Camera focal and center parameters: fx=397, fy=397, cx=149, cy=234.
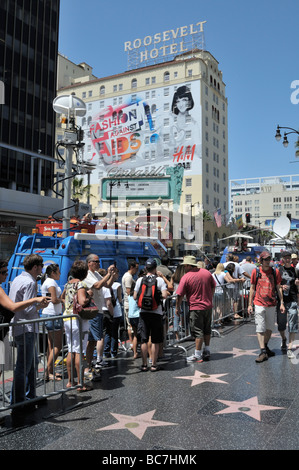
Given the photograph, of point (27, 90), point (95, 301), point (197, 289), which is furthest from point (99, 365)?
point (27, 90)

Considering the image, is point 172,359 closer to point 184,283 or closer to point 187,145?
point 184,283

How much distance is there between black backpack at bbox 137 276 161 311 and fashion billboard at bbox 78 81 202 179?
220 feet

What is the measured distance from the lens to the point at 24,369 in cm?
495

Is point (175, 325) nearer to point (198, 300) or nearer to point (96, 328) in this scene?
point (198, 300)

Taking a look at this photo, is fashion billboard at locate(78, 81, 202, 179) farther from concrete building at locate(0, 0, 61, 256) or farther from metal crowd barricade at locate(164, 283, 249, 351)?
metal crowd barricade at locate(164, 283, 249, 351)

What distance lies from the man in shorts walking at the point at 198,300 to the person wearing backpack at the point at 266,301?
2.91 ft

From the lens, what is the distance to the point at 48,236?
1043cm

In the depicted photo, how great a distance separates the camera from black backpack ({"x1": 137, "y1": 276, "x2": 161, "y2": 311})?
6691 mm

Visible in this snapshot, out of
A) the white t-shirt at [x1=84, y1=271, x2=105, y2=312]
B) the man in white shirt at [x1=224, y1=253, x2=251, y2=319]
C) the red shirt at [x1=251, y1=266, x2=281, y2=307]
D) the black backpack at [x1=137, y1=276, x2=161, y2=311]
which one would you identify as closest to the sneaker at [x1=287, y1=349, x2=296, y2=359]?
the red shirt at [x1=251, y1=266, x2=281, y2=307]

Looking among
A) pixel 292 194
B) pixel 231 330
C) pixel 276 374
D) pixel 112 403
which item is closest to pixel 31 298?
pixel 112 403

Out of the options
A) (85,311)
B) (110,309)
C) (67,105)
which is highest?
(67,105)

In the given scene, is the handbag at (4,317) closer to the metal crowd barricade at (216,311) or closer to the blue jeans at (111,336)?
the blue jeans at (111,336)

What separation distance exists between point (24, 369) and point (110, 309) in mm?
2468

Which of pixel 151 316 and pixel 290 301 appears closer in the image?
pixel 151 316
